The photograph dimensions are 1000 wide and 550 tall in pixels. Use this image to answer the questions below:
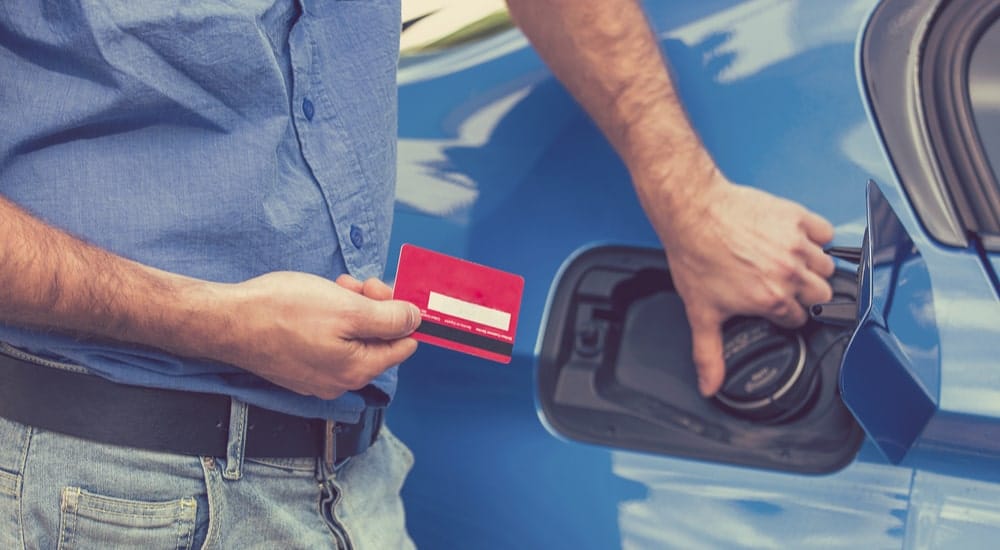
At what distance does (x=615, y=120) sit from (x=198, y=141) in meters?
0.55

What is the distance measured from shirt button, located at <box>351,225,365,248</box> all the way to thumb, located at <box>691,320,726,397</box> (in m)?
0.42

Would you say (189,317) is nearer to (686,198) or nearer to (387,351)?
(387,351)

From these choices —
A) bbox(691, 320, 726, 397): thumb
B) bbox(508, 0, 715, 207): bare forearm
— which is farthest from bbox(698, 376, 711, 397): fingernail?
bbox(508, 0, 715, 207): bare forearm

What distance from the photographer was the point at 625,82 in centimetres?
140

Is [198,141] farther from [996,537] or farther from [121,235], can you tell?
[996,537]

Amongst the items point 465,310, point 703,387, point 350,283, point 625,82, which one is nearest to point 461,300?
point 465,310

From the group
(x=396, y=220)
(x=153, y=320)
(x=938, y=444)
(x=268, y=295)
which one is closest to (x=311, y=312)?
(x=268, y=295)

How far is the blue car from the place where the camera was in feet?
3.45

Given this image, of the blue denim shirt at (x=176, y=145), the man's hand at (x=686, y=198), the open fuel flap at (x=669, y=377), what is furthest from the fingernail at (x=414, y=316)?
the man's hand at (x=686, y=198)

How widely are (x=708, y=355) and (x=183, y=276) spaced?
24.2 inches

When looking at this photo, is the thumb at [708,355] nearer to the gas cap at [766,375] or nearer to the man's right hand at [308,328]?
the gas cap at [766,375]

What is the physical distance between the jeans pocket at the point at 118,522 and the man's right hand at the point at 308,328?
0.17m

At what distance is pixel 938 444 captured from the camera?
1.03 meters

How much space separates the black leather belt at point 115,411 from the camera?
1048 millimetres
